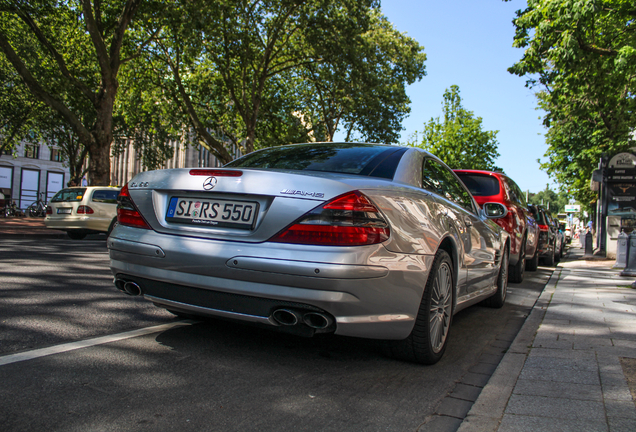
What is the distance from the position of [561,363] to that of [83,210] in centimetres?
1396

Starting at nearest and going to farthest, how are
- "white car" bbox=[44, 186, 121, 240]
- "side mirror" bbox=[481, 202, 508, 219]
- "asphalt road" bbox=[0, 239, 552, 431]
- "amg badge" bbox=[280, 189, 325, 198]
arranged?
"asphalt road" bbox=[0, 239, 552, 431], "amg badge" bbox=[280, 189, 325, 198], "side mirror" bbox=[481, 202, 508, 219], "white car" bbox=[44, 186, 121, 240]

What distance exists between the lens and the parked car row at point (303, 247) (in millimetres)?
2955

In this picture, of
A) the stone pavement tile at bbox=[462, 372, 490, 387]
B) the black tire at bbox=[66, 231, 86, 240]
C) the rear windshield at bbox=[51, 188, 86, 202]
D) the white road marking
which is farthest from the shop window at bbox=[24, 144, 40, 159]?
the stone pavement tile at bbox=[462, 372, 490, 387]

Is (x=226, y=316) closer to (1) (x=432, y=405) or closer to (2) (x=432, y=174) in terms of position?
(1) (x=432, y=405)

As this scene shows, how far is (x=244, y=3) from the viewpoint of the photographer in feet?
72.2

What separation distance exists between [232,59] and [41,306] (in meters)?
23.0

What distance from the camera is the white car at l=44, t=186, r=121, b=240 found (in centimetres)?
1496

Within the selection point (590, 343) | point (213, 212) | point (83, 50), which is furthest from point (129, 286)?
point (83, 50)

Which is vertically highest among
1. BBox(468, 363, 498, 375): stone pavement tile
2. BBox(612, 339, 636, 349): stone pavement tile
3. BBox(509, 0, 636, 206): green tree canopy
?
BBox(509, 0, 636, 206): green tree canopy

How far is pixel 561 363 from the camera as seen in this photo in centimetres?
370

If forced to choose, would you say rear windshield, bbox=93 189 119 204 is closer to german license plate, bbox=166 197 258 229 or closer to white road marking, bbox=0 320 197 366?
white road marking, bbox=0 320 197 366

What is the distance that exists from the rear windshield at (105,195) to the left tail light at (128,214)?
40.2ft

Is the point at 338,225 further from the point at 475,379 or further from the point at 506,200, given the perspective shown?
the point at 506,200

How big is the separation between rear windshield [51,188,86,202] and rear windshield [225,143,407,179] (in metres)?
12.3
